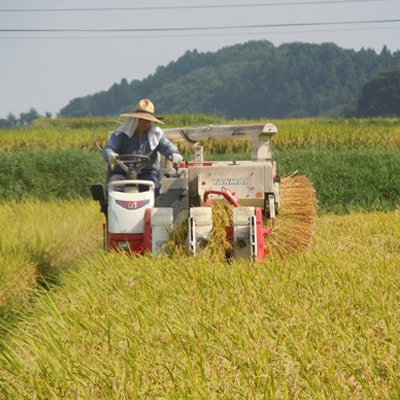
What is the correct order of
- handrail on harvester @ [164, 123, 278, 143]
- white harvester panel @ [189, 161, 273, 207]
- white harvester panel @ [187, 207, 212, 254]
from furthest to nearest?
handrail on harvester @ [164, 123, 278, 143], white harvester panel @ [189, 161, 273, 207], white harvester panel @ [187, 207, 212, 254]

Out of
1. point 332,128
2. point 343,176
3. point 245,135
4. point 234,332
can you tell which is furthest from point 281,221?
point 332,128

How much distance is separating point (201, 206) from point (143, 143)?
1.06 metres

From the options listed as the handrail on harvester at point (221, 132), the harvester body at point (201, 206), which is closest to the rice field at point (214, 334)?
the harvester body at point (201, 206)

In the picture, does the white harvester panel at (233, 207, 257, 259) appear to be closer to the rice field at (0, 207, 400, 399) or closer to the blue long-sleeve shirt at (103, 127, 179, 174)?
the rice field at (0, 207, 400, 399)

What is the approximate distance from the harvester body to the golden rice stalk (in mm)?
115

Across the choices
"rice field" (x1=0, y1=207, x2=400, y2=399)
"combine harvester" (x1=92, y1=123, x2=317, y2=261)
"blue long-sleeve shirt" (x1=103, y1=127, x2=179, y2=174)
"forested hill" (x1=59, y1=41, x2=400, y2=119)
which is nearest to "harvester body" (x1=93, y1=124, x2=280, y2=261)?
"combine harvester" (x1=92, y1=123, x2=317, y2=261)

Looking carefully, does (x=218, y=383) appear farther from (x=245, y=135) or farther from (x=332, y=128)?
(x=332, y=128)

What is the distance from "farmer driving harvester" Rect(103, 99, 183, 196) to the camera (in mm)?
7145

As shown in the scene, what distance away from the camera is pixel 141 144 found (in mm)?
7254

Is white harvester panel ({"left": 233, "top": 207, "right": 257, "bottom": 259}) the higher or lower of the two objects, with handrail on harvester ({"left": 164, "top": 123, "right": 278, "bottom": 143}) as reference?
lower

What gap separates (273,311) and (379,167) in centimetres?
1169

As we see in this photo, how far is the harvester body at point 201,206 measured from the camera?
6.12 m

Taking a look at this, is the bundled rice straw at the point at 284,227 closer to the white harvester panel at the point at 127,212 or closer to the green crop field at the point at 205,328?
the green crop field at the point at 205,328

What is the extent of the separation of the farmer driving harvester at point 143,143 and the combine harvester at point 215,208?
0.17 meters
